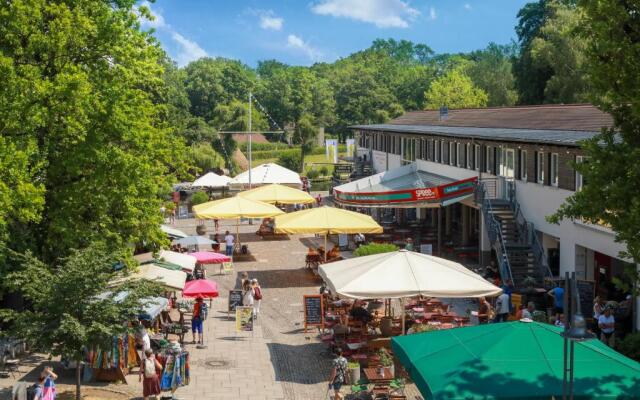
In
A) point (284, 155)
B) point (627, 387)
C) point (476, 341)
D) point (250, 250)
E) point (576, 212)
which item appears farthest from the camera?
point (284, 155)

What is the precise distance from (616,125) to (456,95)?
75.9m

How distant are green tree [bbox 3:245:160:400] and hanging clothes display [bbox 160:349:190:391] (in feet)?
4.48

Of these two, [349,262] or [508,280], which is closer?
[349,262]

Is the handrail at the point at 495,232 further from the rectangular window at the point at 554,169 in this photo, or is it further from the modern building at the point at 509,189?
the rectangular window at the point at 554,169

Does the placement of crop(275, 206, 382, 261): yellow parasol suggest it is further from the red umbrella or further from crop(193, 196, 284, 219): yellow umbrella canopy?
the red umbrella

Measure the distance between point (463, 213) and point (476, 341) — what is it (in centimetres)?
2917

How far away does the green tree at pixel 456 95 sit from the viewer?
87062mm

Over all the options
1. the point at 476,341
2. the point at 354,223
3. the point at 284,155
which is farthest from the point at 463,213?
the point at 284,155

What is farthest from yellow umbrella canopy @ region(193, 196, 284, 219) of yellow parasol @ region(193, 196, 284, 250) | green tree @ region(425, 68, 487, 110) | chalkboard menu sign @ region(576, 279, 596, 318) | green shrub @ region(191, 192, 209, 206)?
green tree @ region(425, 68, 487, 110)

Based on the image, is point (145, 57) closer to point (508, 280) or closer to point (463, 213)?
point (508, 280)

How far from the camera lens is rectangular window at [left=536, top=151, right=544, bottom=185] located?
30.1 meters

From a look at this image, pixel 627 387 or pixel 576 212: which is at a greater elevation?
pixel 576 212

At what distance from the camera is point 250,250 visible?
39.8 metres

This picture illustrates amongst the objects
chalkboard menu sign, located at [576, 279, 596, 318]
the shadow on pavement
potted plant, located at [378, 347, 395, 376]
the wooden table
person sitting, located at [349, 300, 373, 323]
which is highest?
chalkboard menu sign, located at [576, 279, 596, 318]
